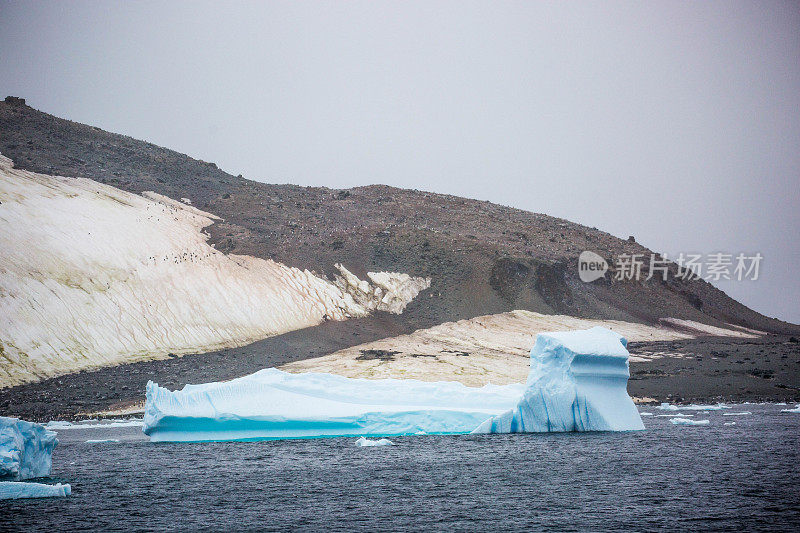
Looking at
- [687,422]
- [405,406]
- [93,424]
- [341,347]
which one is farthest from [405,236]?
[405,406]

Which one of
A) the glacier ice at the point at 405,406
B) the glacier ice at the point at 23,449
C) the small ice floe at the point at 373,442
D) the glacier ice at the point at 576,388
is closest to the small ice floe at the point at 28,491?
the glacier ice at the point at 23,449

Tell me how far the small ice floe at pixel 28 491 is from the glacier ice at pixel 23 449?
36 centimetres

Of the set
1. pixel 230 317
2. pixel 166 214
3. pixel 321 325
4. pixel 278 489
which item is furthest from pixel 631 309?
pixel 278 489

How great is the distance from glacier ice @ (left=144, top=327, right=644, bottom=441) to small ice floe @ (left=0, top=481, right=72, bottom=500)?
26.8 ft

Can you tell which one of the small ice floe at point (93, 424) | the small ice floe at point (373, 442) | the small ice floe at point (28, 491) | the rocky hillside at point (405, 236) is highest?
the rocky hillside at point (405, 236)

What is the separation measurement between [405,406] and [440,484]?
31.2 ft

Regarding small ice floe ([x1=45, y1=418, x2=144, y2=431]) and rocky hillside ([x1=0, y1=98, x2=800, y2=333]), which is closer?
small ice floe ([x1=45, y1=418, x2=144, y2=431])

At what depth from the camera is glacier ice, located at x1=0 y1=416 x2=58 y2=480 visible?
16188 millimetres

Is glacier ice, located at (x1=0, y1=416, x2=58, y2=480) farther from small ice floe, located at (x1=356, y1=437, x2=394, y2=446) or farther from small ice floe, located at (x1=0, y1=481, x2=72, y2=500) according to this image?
small ice floe, located at (x1=356, y1=437, x2=394, y2=446)

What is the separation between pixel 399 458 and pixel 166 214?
46764 millimetres

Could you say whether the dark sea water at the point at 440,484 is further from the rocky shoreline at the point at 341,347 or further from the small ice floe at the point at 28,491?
the rocky shoreline at the point at 341,347

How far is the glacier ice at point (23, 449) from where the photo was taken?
16188 millimetres

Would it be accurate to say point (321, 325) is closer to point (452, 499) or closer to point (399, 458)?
point (399, 458)

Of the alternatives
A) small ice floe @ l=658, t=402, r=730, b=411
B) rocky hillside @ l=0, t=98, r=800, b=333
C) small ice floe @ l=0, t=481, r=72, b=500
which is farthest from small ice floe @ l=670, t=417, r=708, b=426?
rocky hillside @ l=0, t=98, r=800, b=333
